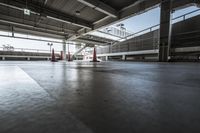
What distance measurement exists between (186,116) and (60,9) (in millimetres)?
9511

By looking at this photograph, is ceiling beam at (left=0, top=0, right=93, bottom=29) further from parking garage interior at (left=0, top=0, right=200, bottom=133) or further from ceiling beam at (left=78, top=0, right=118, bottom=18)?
ceiling beam at (left=78, top=0, right=118, bottom=18)

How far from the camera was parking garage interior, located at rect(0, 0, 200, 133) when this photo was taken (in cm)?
53

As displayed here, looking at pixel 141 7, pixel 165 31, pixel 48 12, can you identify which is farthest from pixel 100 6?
pixel 165 31

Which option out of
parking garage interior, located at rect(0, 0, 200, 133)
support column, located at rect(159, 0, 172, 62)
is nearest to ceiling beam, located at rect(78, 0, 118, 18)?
parking garage interior, located at rect(0, 0, 200, 133)

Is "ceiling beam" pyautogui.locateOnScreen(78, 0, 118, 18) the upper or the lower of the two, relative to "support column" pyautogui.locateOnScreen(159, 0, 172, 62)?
upper

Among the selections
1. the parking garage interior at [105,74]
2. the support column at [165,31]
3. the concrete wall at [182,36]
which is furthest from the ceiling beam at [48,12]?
the support column at [165,31]

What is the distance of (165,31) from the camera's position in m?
7.58

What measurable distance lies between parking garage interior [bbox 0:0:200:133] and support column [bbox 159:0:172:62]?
6 centimetres

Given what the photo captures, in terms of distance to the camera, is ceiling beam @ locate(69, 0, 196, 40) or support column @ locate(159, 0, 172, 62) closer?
ceiling beam @ locate(69, 0, 196, 40)

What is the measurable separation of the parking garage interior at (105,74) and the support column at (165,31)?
0.19 feet

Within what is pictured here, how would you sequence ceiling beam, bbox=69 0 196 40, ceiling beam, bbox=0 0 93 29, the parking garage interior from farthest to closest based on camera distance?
ceiling beam, bbox=0 0 93 29
ceiling beam, bbox=69 0 196 40
the parking garage interior

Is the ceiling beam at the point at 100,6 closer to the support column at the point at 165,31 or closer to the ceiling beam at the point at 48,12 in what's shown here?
the support column at the point at 165,31

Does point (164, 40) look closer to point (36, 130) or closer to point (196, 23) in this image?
point (196, 23)

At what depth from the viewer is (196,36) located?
23.6 feet
